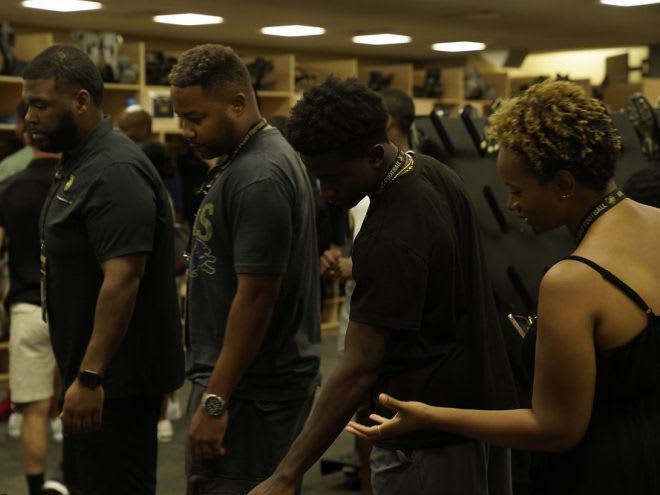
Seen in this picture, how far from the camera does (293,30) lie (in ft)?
31.2

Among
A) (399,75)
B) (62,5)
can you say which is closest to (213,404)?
(62,5)

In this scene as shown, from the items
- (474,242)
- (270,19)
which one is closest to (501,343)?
(474,242)

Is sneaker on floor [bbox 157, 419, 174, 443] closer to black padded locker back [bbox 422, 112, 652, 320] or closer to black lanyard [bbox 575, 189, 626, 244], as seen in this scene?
black padded locker back [bbox 422, 112, 652, 320]

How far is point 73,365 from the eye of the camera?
99.3 inches

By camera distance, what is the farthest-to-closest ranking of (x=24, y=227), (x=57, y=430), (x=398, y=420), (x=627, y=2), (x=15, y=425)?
(x=627, y=2) → (x=15, y=425) → (x=57, y=430) → (x=24, y=227) → (x=398, y=420)

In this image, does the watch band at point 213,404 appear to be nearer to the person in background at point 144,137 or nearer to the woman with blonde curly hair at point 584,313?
the woman with blonde curly hair at point 584,313

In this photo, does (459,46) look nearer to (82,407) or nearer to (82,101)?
(82,101)

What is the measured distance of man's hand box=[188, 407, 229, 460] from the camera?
223 centimetres

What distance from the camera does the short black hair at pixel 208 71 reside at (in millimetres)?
2299

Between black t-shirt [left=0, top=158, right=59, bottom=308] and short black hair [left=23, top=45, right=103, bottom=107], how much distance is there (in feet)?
4.97

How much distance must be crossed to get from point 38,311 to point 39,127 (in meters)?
1.69

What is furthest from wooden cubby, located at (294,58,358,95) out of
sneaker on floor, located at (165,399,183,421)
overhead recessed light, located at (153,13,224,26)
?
sneaker on floor, located at (165,399,183,421)

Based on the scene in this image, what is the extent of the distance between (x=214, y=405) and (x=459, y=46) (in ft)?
31.6

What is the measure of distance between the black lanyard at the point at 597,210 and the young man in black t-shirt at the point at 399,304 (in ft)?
0.93
